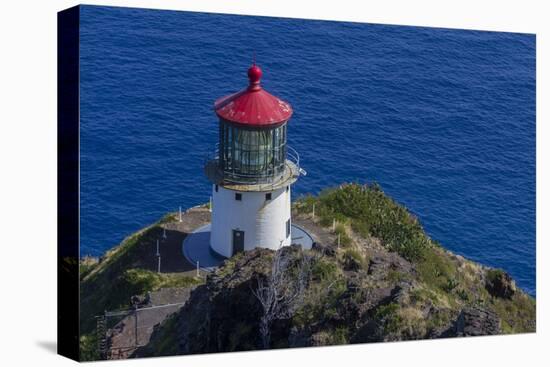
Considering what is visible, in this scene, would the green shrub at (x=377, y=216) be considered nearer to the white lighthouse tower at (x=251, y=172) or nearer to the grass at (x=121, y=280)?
the white lighthouse tower at (x=251, y=172)

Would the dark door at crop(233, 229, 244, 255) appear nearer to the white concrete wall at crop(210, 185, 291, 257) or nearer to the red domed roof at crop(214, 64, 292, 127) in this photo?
the white concrete wall at crop(210, 185, 291, 257)

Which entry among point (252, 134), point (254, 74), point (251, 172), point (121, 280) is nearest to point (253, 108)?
point (252, 134)

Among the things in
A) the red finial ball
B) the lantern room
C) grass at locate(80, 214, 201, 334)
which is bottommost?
grass at locate(80, 214, 201, 334)

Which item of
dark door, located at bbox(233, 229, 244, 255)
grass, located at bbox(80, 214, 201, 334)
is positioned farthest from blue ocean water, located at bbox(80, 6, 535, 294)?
dark door, located at bbox(233, 229, 244, 255)

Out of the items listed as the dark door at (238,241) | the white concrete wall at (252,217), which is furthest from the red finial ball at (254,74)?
the dark door at (238,241)

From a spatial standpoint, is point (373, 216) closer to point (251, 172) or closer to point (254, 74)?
point (251, 172)

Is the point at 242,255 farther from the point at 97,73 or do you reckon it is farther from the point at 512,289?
the point at 97,73

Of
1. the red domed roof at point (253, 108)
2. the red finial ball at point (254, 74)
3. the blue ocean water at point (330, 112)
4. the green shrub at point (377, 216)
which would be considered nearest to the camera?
the red finial ball at point (254, 74)

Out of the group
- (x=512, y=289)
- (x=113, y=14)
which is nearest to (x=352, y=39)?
(x=113, y=14)
